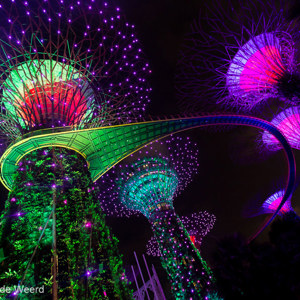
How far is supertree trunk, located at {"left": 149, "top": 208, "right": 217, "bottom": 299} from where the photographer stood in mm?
13695

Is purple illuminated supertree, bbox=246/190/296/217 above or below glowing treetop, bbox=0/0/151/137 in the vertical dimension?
below

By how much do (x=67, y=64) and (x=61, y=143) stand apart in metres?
3.08

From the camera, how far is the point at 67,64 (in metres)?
8.41

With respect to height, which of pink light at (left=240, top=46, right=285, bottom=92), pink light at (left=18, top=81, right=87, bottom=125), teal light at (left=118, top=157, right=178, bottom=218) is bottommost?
pink light at (left=240, top=46, right=285, bottom=92)

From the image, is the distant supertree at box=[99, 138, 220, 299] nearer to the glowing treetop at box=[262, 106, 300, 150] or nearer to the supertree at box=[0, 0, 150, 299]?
the glowing treetop at box=[262, 106, 300, 150]

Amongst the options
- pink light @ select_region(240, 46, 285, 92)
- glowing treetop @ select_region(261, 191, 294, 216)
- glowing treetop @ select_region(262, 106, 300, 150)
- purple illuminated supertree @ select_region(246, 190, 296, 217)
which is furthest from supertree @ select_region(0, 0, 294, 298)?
glowing treetop @ select_region(261, 191, 294, 216)

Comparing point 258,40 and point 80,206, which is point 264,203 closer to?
point 258,40

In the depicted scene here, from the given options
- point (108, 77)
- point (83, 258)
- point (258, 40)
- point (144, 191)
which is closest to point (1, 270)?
point (83, 258)

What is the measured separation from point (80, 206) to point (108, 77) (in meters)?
5.92

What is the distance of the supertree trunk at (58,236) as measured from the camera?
5262 millimetres

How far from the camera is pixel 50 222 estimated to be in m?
6.13

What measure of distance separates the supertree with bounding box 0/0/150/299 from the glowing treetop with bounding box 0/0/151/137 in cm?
4

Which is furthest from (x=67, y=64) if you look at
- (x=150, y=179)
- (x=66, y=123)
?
(x=150, y=179)

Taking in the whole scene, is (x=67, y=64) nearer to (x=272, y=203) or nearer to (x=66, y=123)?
(x=66, y=123)
